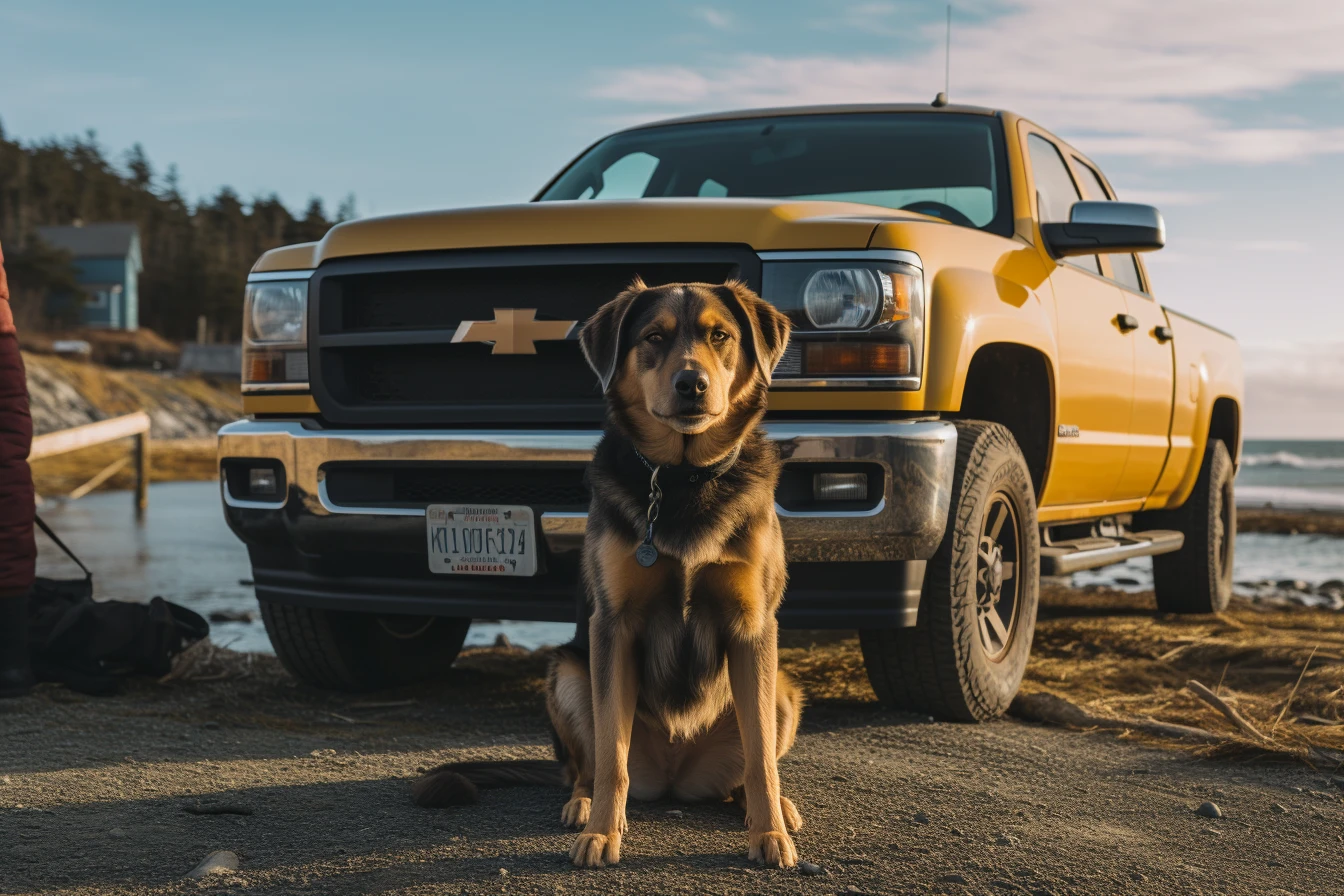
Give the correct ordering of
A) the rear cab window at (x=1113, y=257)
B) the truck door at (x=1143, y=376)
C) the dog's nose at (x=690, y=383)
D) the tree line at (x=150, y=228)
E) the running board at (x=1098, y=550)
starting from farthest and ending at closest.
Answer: the tree line at (x=150, y=228) < the rear cab window at (x=1113, y=257) < the truck door at (x=1143, y=376) < the running board at (x=1098, y=550) < the dog's nose at (x=690, y=383)

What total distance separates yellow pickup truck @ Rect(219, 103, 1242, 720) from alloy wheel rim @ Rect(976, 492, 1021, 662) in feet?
0.04

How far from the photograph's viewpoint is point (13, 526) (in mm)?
4723

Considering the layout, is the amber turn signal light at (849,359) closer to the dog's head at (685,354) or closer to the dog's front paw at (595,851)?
the dog's head at (685,354)

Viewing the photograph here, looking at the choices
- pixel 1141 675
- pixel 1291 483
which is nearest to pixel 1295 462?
pixel 1291 483

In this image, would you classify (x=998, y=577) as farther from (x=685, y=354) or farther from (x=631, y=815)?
(x=685, y=354)

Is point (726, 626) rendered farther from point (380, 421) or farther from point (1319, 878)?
point (380, 421)

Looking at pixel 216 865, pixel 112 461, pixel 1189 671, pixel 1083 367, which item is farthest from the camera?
pixel 112 461

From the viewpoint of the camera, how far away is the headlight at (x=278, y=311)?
4555 millimetres

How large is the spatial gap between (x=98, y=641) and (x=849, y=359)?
3.17 m

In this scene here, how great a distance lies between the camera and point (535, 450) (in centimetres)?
404

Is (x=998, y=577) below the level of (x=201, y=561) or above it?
above

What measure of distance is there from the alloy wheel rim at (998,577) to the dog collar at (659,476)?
5.02 ft

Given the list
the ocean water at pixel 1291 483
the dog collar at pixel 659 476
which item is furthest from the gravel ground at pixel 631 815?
the ocean water at pixel 1291 483

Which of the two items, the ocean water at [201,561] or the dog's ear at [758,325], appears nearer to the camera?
the dog's ear at [758,325]
